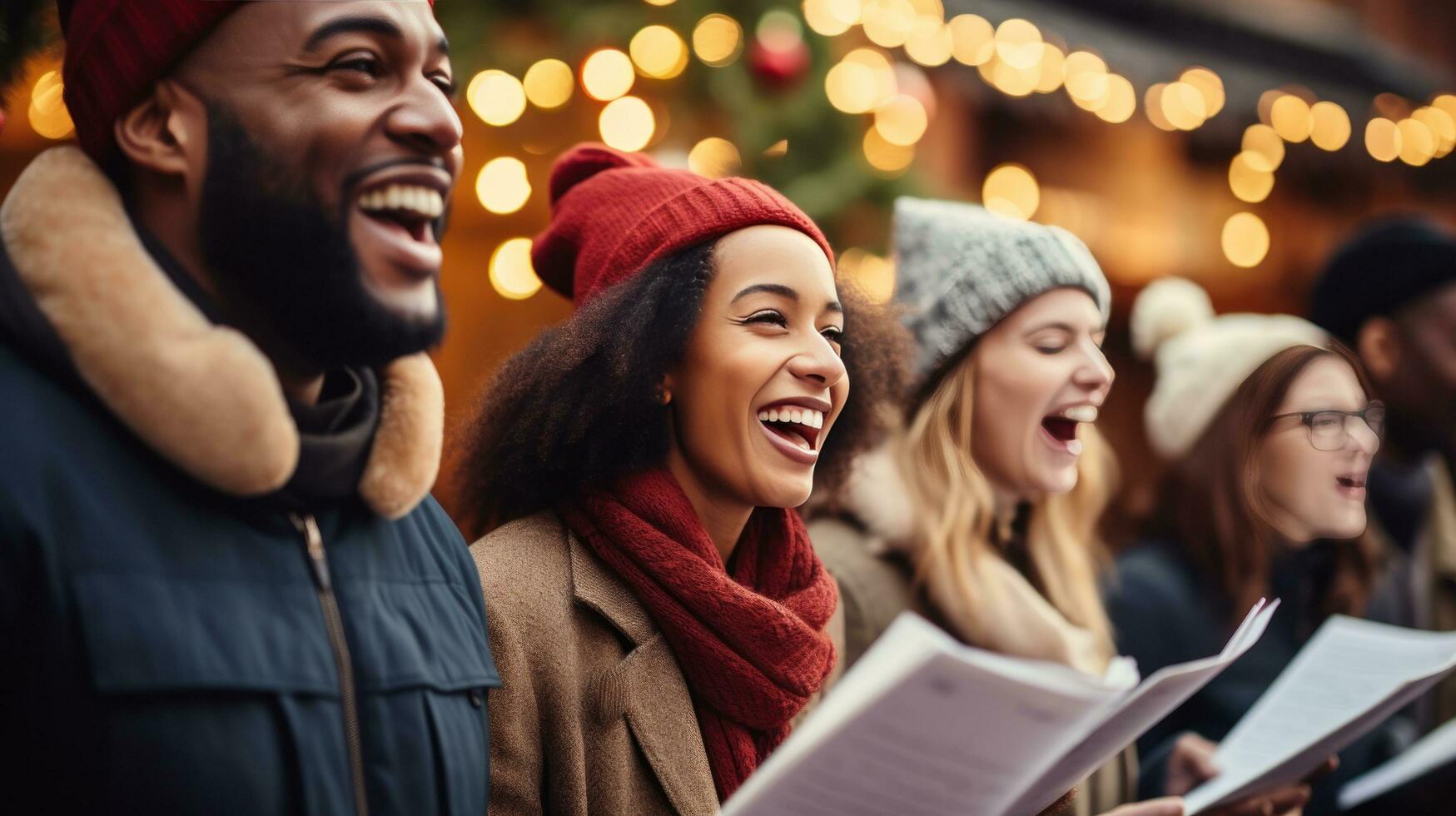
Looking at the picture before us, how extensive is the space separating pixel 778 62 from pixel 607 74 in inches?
41.3

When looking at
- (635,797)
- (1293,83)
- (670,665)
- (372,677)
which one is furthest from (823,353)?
(1293,83)

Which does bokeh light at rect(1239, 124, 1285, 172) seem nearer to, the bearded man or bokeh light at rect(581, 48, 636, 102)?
bokeh light at rect(581, 48, 636, 102)

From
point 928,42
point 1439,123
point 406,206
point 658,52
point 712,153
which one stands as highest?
point 1439,123

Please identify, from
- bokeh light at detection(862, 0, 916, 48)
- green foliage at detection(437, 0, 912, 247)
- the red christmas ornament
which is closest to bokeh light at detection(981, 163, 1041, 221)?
bokeh light at detection(862, 0, 916, 48)

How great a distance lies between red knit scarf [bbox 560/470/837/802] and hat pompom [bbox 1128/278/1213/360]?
7.72 feet

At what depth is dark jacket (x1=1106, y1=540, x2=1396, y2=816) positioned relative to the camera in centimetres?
324

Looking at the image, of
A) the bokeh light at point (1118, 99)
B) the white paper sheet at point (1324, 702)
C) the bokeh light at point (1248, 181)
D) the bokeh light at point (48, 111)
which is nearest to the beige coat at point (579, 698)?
the white paper sheet at point (1324, 702)

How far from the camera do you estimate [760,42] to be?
3.79m

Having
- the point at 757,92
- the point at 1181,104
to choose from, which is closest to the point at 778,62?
the point at 757,92

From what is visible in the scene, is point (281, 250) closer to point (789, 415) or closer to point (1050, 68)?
point (789, 415)

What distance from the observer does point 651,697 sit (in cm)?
195

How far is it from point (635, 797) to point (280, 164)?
38.6 inches

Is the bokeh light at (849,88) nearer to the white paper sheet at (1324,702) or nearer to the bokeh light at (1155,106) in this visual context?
the white paper sheet at (1324,702)

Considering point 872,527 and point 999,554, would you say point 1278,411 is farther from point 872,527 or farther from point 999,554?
point 872,527
